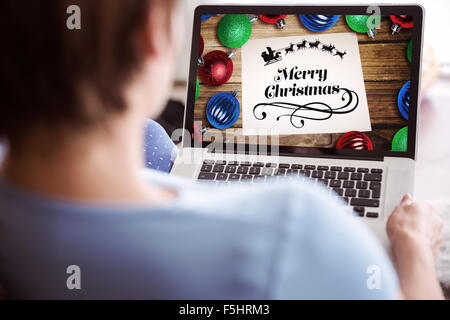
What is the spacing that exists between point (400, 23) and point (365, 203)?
0.33 m

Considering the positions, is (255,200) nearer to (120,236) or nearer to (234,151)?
(120,236)

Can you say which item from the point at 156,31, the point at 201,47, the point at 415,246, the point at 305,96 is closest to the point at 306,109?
→ the point at 305,96

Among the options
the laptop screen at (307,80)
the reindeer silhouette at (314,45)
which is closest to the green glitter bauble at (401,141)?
the laptop screen at (307,80)

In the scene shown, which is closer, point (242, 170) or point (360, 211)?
point (360, 211)

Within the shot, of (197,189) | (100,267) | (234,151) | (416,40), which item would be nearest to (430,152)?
(416,40)

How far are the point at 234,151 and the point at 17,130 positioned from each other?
59cm

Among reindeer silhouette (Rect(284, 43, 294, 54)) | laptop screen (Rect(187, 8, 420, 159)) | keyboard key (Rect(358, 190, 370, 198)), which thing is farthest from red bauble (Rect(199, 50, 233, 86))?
keyboard key (Rect(358, 190, 370, 198))

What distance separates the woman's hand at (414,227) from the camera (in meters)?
0.70

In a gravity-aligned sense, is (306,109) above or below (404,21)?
below

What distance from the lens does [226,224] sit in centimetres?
39

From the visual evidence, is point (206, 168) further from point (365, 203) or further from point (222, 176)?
point (365, 203)

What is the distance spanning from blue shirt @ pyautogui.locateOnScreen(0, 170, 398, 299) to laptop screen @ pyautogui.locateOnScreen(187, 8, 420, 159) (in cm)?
52

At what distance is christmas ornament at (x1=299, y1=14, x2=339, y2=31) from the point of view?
0.92 metres

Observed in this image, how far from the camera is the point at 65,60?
364mm
